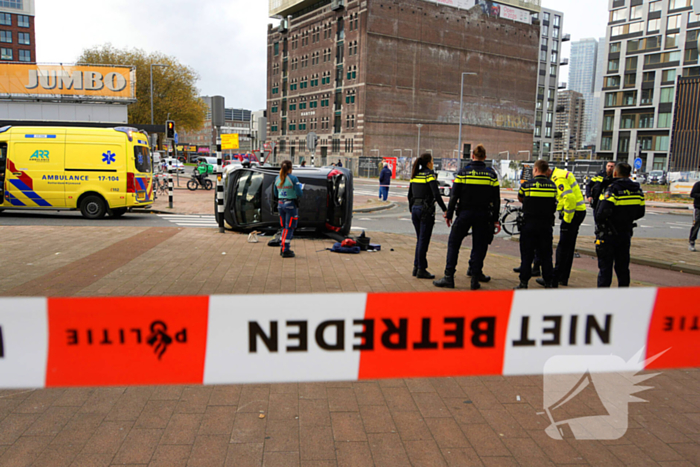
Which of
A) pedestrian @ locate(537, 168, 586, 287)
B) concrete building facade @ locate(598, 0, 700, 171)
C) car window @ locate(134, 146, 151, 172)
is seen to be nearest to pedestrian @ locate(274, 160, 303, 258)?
pedestrian @ locate(537, 168, 586, 287)

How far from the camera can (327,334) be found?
105 inches

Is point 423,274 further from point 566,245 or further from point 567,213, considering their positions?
point 567,213

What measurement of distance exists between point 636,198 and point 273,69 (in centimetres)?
9435

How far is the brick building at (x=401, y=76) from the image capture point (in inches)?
2896

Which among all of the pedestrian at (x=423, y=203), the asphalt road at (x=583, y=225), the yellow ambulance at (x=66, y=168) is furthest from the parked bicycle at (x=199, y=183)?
the pedestrian at (x=423, y=203)

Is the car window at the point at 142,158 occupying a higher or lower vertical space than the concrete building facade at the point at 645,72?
lower

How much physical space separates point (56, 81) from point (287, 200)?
24.9 meters

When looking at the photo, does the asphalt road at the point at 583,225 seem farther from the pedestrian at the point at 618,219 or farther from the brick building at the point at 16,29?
the brick building at the point at 16,29

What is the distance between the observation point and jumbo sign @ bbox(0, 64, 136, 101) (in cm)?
2841

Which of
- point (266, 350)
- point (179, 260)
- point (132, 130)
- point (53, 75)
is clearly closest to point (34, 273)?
point (179, 260)

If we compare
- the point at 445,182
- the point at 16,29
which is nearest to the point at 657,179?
the point at 445,182

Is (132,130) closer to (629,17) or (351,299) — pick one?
(351,299)

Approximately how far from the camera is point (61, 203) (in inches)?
592

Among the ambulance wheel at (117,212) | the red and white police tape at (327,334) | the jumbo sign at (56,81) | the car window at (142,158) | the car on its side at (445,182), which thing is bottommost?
the ambulance wheel at (117,212)
